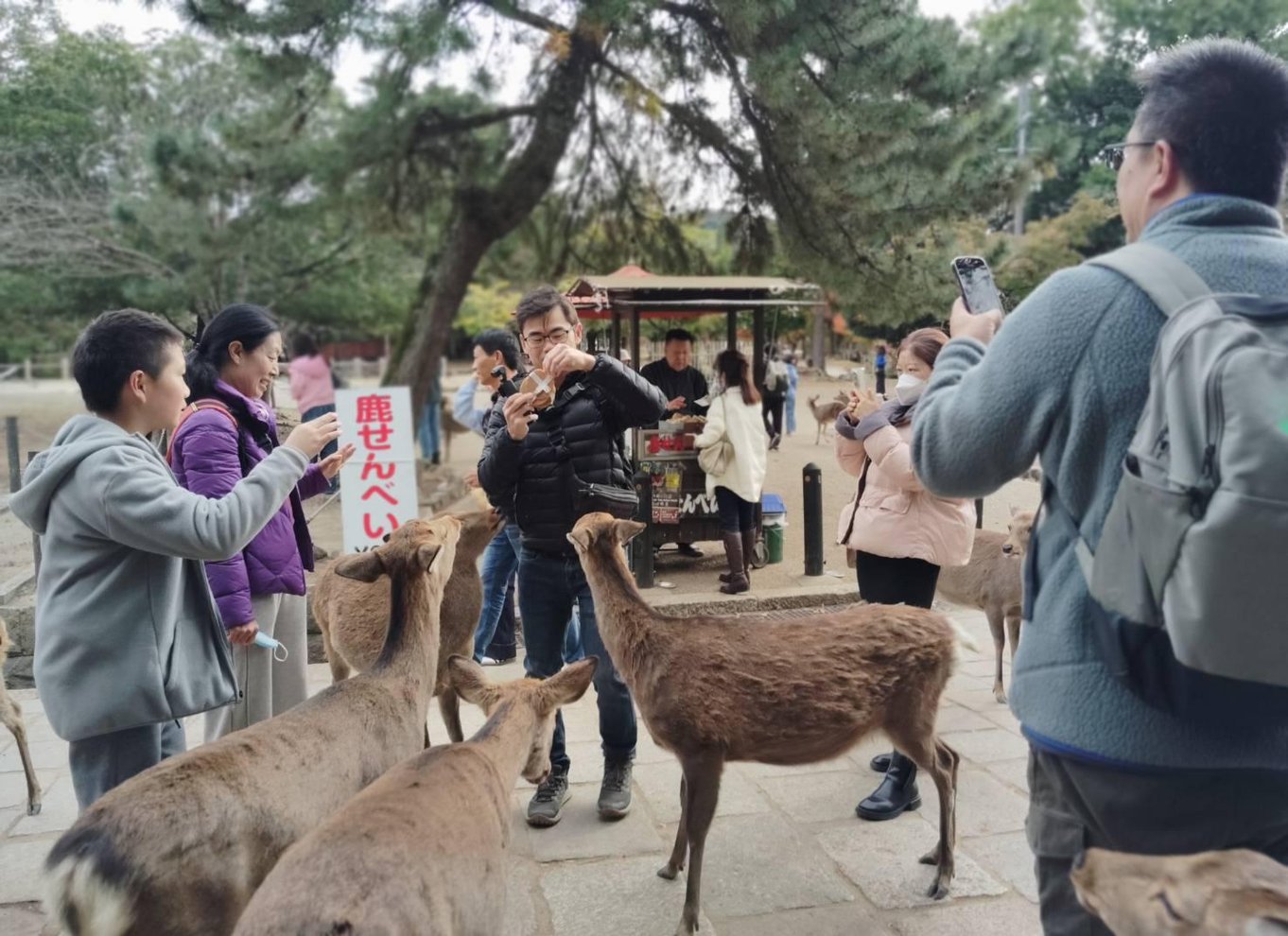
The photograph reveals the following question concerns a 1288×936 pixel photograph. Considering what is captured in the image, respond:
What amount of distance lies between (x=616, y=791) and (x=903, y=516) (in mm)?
1568

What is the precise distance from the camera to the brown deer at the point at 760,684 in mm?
3141

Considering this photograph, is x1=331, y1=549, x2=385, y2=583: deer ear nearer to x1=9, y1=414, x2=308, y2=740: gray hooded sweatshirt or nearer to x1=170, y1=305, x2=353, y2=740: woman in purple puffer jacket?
x1=170, y1=305, x2=353, y2=740: woman in purple puffer jacket

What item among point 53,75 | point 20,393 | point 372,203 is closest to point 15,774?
point 372,203

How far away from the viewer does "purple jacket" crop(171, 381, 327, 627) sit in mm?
3088

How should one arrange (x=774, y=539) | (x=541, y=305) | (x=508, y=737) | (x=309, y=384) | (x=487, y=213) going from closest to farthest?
(x=508, y=737), (x=541, y=305), (x=774, y=539), (x=309, y=384), (x=487, y=213)

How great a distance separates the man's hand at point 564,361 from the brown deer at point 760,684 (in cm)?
51

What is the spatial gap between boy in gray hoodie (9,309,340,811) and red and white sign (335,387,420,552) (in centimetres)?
205

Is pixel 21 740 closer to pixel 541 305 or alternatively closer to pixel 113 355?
pixel 113 355

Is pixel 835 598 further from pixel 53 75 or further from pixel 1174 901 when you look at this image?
pixel 53 75

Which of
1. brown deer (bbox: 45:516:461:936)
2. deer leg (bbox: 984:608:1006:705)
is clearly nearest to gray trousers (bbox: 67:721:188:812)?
brown deer (bbox: 45:516:461:936)

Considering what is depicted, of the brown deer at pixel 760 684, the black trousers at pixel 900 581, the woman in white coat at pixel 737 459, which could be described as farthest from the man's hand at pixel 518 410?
the woman in white coat at pixel 737 459

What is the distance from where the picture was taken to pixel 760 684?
3193mm

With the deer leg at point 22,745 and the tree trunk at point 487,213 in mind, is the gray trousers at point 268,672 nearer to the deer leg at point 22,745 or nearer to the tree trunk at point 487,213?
the deer leg at point 22,745

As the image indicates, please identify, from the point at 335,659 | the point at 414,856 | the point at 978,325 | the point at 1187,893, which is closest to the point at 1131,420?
the point at 978,325
